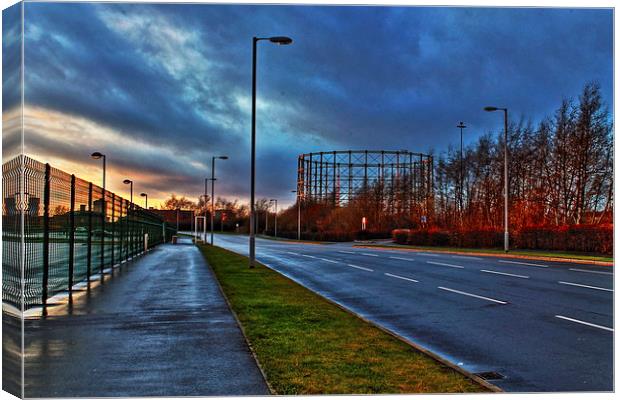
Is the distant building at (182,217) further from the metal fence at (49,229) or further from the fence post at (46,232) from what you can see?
the fence post at (46,232)

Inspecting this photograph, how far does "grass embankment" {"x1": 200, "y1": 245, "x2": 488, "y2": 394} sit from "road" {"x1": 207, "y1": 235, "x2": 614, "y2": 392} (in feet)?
2.35

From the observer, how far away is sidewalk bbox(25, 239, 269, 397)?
18.6 ft

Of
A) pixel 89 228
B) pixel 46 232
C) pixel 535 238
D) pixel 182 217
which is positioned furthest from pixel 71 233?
pixel 182 217

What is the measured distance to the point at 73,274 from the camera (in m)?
14.3

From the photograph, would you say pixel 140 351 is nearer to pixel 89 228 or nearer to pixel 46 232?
pixel 46 232

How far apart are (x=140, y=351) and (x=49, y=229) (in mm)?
5010

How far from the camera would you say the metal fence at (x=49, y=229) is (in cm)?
724

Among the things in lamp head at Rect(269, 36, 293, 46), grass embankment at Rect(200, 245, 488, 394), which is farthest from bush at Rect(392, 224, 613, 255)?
grass embankment at Rect(200, 245, 488, 394)

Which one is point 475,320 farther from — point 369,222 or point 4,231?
point 369,222

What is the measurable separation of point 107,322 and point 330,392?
4.90 m

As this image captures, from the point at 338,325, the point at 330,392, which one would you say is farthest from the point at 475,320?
the point at 330,392

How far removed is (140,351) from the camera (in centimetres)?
709

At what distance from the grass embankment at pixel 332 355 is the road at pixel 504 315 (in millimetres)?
716

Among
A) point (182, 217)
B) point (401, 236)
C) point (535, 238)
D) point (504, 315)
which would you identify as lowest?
point (504, 315)
